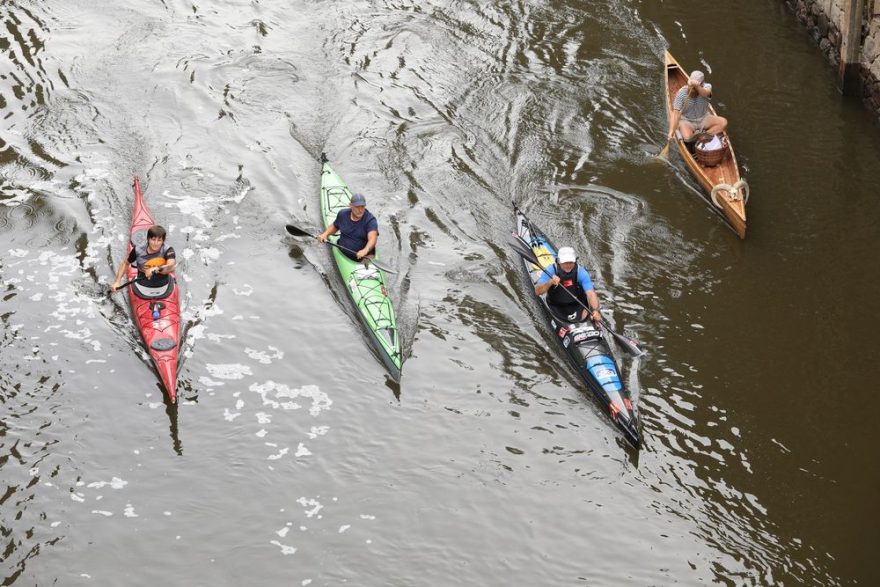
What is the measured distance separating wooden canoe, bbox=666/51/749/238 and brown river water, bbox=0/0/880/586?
0.27 meters

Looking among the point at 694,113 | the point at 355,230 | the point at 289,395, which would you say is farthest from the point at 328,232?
the point at 694,113

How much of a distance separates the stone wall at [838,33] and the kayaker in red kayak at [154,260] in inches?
459

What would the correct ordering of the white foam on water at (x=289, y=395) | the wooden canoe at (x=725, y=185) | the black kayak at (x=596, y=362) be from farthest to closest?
the wooden canoe at (x=725, y=185) → the white foam on water at (x=289, y=395) → the black kayak at (x=596, y=362)

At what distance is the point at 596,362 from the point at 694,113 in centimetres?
599

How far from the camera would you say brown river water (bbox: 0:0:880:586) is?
10102mm

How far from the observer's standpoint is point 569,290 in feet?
39.4

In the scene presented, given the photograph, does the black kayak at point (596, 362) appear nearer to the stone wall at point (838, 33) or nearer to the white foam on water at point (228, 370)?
the white foam on water at point (228, 370)

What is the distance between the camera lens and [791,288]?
517 inches

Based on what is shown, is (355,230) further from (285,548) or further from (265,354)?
(285,548)

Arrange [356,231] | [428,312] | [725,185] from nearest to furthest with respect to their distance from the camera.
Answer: [428,312]
[356,231]
[725,185]

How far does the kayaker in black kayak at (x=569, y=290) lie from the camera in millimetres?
11922

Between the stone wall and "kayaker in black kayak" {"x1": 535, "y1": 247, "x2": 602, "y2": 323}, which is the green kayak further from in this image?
the stone wall

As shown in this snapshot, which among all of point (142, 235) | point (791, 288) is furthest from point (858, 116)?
point (142, 235)

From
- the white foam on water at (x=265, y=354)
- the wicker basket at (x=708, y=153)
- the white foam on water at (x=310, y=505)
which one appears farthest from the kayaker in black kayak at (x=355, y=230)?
the wicker basket at (x=708, y=153)
